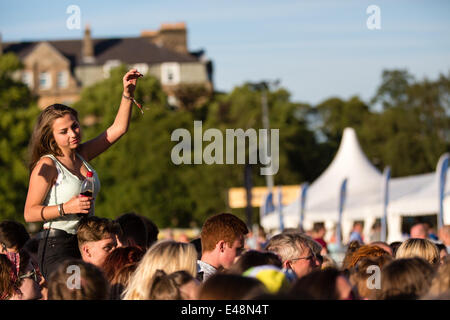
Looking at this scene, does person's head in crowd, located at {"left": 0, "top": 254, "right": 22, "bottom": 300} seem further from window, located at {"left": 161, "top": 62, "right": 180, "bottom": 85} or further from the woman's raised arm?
window, located at {"left": 161, "top": 62, "right": 180, "bottom": 85}

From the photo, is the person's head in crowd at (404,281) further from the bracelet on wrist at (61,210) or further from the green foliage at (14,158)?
the green foliage at (14,158)

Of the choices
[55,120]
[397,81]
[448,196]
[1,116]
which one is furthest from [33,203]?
[397,81]

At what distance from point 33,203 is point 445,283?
8.16 feet

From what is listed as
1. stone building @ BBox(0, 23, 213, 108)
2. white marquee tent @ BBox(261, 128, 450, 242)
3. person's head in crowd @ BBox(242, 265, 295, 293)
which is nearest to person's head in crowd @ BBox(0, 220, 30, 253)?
person's head in crowd @ BBox(242, 265, 295, 293)

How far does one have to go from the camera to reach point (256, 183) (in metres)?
77.5

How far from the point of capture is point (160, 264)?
5355 millimetres

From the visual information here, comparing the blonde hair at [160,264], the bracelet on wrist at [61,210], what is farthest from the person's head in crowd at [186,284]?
the bracelet on wrist at [61,210]

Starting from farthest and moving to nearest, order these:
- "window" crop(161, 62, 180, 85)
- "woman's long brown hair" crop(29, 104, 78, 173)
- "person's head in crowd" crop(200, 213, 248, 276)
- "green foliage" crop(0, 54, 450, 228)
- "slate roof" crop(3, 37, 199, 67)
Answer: "window" crop(161, 62, 180, 85) < "slate roof" crop(3, 37, 199, 67) < "green foliage" crop(0, 54, 450, 228) < "person's head in crowd" crop(200, 213, 248, 276) < "woman's long brown hair" crop(29, 104, 78, 173)

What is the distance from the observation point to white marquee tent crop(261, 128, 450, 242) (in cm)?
2541

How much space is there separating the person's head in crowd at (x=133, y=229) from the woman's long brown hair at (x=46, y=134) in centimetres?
174

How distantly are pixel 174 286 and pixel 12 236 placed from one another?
3.47 m

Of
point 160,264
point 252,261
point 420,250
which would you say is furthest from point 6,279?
point 420,250

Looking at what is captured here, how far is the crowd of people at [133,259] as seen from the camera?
15.4 ft

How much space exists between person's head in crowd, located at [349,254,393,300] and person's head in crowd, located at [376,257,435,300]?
11cm
